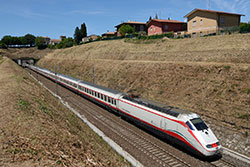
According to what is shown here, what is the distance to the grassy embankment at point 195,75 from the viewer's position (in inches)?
873

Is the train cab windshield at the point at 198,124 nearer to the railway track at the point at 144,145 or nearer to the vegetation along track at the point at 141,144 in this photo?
the vegetation along track at the point at 141,144

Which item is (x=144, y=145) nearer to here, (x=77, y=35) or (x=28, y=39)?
(x=77, y=35)

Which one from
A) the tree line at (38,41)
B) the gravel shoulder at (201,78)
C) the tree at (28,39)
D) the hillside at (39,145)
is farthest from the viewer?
the tree at (28,39)

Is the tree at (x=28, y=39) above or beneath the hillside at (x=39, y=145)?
above

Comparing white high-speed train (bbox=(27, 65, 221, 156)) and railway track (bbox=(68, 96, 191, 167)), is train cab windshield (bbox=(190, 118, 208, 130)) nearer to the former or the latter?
white high-speed train (bbox=(27, 65, 221, 156))

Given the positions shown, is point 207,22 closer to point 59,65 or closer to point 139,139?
point 139,139

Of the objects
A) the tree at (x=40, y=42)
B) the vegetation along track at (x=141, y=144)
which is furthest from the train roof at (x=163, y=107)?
the tree at (x=40, y=42)

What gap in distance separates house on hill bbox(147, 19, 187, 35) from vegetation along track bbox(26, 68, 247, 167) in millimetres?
40157

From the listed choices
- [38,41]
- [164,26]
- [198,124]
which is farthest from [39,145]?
[38,41]

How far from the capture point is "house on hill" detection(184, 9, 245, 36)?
43.6 metres

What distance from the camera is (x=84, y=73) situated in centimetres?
6012

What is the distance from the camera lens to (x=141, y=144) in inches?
724

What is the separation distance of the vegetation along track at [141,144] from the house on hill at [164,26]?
132 feet

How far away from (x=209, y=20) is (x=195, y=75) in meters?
22.7
